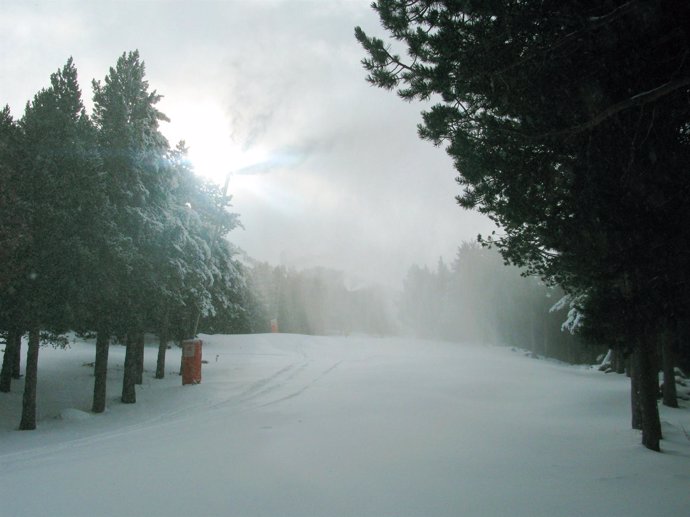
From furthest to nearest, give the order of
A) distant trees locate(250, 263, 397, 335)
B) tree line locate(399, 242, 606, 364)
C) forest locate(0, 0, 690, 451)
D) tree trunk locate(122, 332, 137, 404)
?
distant trees locate(250, 263, 397, 335) < tree line locate(399, 242, 606, 364) < tree trunk locate(122, 332, 137, 404) < forest locate(0, 0, 690, 451)

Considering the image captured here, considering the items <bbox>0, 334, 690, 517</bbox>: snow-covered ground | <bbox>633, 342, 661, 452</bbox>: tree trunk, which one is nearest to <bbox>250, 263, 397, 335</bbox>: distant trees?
<bbox>0, 334, 690, 517</bbox>: snow-covered ground

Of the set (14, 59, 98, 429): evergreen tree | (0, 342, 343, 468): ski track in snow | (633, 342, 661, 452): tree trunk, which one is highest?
(14, 59, 98, 429): evergreen tree

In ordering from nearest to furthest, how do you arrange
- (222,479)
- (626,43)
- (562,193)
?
(626,43)
(222,479)
(562,193)

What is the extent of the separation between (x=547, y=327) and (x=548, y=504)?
52622 mm

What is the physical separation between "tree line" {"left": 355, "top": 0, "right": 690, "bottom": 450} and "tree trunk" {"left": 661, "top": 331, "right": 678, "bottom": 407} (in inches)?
439

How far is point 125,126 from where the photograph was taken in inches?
669

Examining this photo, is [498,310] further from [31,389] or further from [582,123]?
[582,123]

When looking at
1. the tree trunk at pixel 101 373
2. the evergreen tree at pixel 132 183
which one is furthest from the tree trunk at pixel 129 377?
the tree trunk at pixel 101 373

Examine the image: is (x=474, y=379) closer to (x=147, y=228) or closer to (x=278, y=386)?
(x=278, y=386)

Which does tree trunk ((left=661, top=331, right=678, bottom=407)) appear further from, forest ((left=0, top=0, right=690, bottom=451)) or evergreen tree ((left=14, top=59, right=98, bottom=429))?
evergreen tree ((left=14, top=59, right=98, bottom=429))

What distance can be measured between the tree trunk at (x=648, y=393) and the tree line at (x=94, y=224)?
1416 centimetres

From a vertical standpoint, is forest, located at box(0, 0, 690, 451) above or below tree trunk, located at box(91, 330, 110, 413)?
above

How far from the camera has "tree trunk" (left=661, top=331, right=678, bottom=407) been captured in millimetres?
17219

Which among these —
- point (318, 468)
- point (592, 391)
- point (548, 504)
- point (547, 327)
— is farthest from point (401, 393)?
point (547, 327)
